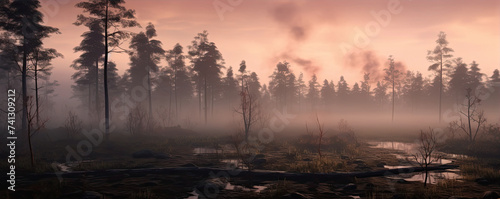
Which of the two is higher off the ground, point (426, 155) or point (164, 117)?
point (426, 155)

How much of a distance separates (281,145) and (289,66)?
1689 inches

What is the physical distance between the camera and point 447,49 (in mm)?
41344

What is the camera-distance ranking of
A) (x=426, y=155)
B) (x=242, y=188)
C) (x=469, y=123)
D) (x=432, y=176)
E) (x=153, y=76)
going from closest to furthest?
1. (x=426, y=155)
2. (x=242, y=188)
3. (x=432, y=176)
4. (x=469, y=123)
5. (x=153, y=76)

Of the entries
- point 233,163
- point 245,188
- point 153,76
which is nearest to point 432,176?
point 245,188

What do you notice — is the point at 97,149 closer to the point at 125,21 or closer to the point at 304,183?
the point at 125,21

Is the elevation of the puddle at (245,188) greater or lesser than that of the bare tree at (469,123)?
lesser

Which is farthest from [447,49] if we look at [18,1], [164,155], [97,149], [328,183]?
[18,1]

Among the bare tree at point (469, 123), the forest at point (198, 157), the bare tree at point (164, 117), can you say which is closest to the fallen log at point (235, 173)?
the forest at point (198, 157)

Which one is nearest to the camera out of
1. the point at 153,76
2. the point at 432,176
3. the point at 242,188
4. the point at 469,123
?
the point at 242,188

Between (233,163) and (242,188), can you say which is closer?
(242,188)

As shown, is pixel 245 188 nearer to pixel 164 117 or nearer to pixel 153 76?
pixel 164 117

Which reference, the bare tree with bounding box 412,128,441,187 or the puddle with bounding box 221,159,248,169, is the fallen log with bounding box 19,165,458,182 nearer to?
the bare tree with bounding box 412,128,441,187

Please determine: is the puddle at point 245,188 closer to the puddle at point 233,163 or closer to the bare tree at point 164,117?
the puddle at point 233,163

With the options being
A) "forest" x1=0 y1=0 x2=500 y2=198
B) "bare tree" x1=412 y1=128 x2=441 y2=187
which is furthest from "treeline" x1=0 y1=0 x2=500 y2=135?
"bare tree" x1=412 y1=128 x2=441 y2=187
